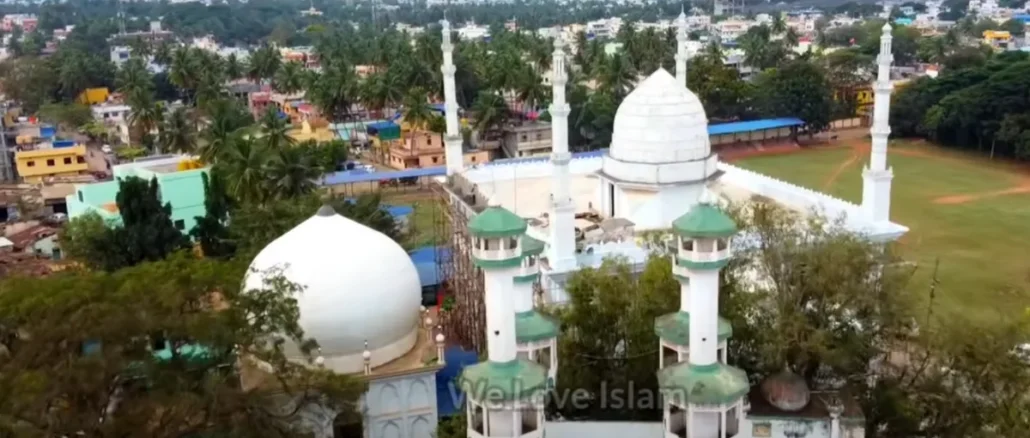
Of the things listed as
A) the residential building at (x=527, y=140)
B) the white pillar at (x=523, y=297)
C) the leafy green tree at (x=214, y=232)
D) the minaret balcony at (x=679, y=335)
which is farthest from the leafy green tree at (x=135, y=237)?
the residential building at (x=527, y=140)

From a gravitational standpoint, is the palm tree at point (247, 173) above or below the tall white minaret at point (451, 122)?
below

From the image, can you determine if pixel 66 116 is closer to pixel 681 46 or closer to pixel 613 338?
pixel 681 46

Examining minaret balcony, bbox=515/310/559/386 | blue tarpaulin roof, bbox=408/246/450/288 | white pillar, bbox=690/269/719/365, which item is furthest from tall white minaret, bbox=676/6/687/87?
white pillar, bbox=690/269/719/365

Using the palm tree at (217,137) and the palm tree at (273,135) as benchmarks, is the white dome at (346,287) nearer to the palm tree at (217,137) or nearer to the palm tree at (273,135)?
the palm tree at (217,137)

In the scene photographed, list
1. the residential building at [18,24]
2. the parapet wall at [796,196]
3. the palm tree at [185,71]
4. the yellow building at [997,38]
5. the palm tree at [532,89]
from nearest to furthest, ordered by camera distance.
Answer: the parapet wall at [796,196] < the palm tree at [532,89] < the palm tree at [185,71] < the yellow building at [997,38] < the residential building at [18,24]

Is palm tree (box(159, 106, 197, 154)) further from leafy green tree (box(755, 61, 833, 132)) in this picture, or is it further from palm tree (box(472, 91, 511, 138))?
leafy green tree (box(755, 61, 833, 132))

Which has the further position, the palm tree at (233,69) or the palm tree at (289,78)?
the palm tree at (233,69)
